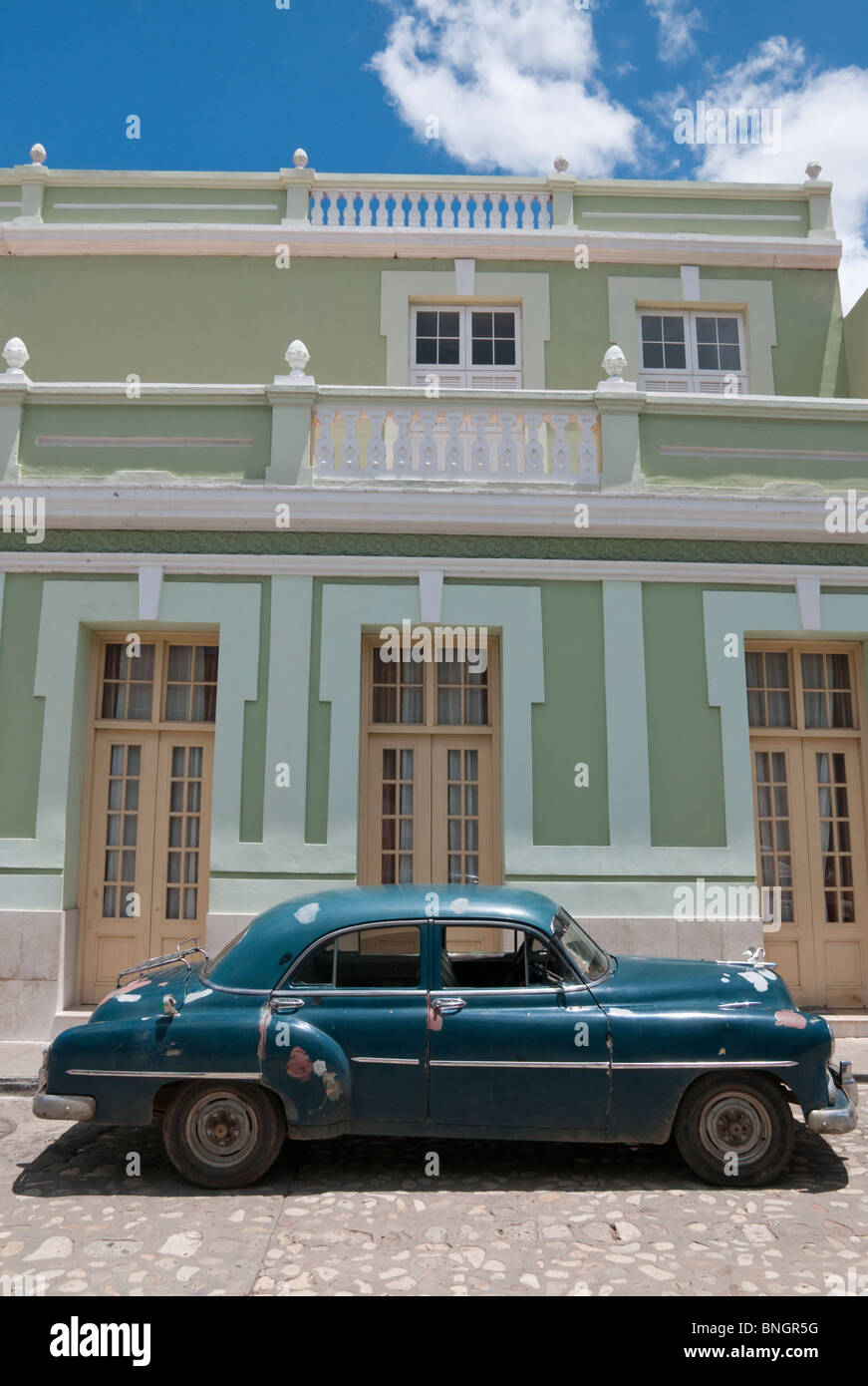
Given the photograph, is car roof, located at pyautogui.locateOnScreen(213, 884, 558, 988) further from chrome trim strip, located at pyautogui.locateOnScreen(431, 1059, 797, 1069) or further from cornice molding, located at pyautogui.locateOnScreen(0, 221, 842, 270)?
cornice molding, located at pyautogui.locateOnScreen(0, 221, 842, 270)

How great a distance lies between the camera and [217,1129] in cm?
515

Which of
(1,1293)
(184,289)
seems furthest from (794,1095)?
(184,289)

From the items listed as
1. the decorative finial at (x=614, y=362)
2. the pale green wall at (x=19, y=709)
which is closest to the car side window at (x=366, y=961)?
the pale green wall at (x=19, y=709)

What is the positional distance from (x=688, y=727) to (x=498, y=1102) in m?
4.51

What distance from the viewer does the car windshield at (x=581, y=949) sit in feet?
18.0

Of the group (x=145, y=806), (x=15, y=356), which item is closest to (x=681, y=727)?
(x=145, y=806)

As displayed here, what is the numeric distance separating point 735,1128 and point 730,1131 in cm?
3

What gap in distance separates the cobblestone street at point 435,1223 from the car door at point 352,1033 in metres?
0.47

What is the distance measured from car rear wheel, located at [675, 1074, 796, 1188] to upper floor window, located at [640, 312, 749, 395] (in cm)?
823

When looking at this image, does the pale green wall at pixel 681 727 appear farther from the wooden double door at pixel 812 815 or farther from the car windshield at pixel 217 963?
the car windshield at pixel 217 963

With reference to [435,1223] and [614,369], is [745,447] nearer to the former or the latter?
[614,369]

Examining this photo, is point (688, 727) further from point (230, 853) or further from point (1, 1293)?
point (1, 1293)

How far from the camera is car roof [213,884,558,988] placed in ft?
17.8
